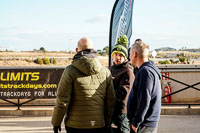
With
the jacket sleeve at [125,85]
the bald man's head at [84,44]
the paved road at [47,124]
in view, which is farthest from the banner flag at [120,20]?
the bald man's head at [84,44]

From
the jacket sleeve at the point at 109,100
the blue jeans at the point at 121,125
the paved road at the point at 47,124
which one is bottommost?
the paved road at the point at 47,124

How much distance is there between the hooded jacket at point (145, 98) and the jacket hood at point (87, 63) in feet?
1.78

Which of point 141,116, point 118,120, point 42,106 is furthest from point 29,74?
point 141,116

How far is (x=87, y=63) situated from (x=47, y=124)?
4.74m

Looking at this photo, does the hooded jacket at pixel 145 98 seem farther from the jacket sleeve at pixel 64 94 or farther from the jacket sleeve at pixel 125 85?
the jacket sleeve at pixel 64 94

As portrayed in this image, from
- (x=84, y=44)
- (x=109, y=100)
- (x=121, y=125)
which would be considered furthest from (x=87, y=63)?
(x=121, y=125)

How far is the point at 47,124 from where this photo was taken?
8.08 metres

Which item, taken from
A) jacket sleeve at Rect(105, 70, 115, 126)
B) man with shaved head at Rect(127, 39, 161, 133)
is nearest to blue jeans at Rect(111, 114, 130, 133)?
jacket sleeve at Rect(105, 70, 115, 126)

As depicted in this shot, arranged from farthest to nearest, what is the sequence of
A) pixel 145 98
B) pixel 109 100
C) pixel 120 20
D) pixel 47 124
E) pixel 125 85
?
pixel 47 124
pixel 120 20
pixel 125 85
pixel 109 100
pixel 145 98

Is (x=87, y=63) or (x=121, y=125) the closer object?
(x=87, y=63)

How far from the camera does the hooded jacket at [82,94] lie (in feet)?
12.2

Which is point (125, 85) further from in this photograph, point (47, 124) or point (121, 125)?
point (47, 124)

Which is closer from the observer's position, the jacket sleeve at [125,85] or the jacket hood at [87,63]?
the jacket hood at [87,63]

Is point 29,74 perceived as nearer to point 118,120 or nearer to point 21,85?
point 21,85
